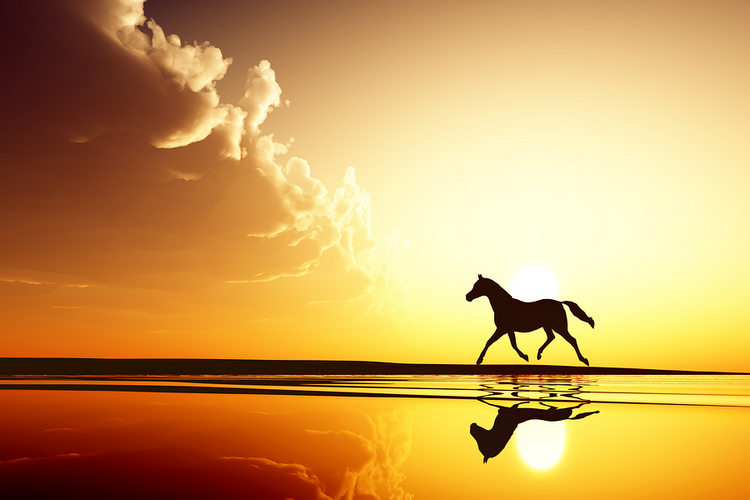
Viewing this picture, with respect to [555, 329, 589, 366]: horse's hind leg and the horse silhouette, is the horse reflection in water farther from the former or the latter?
[555, 329, 589, 366]: horse's hind leg

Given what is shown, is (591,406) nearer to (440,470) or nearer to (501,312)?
(440,470)

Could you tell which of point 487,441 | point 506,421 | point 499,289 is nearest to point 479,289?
point 499,289

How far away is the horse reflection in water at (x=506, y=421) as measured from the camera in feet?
21.3

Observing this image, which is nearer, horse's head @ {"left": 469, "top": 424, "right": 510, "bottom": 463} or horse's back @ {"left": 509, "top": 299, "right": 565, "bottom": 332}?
horse's head @ {"left": 469, "top": 424, "right": 510, "bottom": 463}

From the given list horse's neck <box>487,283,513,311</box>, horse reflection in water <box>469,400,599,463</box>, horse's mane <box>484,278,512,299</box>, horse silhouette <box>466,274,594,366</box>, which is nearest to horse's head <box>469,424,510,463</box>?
horse reflection in water <box>469,400,599,463</box>

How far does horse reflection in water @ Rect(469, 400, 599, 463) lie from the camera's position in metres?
6.48

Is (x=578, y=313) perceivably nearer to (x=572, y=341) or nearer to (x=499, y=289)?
(x=572, y=341)

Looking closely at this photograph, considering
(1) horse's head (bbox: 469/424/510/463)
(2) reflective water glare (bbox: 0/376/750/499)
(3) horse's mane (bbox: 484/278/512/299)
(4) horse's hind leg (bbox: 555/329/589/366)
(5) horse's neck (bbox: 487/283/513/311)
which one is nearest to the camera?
(2) reflective water glare (bbox: 0/376/750/499)

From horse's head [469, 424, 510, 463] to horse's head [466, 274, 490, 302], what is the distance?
16.5 metres

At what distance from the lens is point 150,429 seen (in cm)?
788

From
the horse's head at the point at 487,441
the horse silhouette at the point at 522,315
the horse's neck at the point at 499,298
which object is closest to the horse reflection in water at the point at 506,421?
the horse's head at the point at 487,441

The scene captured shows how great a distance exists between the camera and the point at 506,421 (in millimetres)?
8359

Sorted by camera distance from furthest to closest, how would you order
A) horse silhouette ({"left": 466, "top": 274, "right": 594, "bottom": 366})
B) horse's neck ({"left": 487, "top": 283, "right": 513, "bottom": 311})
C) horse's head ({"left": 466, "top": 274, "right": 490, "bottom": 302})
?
1. horse's head ({"left": 466, "top": 274, "right": 490, "bottom": 302})
2. horse's neck ({"left": 487, "top": 283, "right": 513, "bottom": 311})
3. horse silhouette ({"left": 466, "top": 274, "right": 594, "bottom": 366})

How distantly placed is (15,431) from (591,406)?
351 inches
